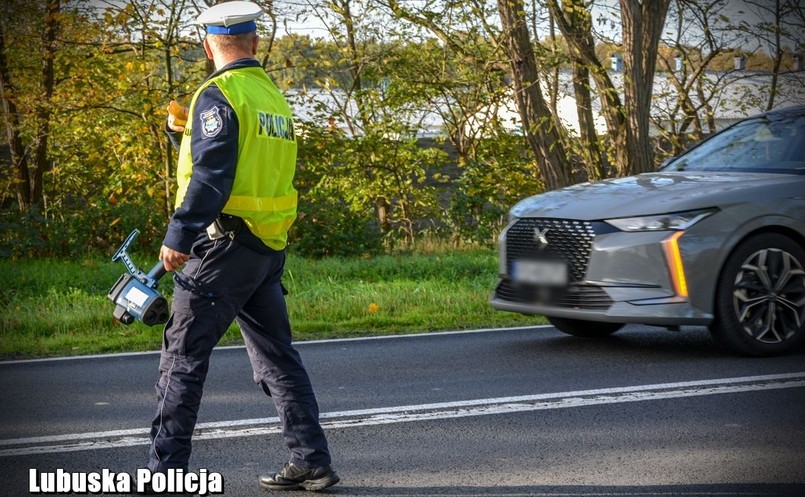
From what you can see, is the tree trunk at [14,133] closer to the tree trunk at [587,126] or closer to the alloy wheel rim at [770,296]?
the tree trunk at [587,126]

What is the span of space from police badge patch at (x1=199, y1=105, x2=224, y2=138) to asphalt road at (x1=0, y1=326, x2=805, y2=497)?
1.49m

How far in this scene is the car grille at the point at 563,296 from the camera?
758cm

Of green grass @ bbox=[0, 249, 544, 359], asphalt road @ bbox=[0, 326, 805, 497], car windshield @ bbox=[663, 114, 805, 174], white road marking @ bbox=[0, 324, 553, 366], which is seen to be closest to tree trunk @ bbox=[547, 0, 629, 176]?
green grass @ bbox=[0, 249, 544, 359]

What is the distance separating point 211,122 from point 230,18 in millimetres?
459

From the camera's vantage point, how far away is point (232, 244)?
444cm

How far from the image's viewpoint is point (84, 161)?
17.0m

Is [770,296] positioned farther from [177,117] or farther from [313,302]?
[177,117]

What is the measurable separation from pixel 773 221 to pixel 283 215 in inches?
169

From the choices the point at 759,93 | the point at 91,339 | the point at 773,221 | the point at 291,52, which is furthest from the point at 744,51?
the point at 91,339

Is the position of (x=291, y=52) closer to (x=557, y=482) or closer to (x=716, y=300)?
(x=716, y=300)

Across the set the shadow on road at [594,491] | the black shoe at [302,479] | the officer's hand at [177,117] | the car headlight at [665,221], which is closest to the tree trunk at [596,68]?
the car headlight at [665,221]

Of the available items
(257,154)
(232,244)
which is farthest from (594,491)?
(257,154)

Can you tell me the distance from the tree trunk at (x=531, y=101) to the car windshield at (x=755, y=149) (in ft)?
19.0

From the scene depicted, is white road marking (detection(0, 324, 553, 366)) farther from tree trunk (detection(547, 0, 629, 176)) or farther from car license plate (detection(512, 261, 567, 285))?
tree trunk (detection(547, 0, 629, 176))
